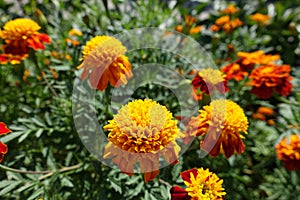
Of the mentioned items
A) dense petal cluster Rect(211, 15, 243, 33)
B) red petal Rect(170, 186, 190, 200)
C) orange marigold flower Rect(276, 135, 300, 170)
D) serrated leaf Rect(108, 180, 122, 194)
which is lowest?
red petal Rect(170, 186, 190, 200)

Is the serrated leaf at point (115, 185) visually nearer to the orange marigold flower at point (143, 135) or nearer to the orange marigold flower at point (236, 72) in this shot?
the orange marigold flower at point (143, 135)

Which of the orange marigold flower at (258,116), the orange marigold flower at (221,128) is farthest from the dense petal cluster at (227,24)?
the orange marigold flower at (221,128)

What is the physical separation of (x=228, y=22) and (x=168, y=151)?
→ 1.15 metres

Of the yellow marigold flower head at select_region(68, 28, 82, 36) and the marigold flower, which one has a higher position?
the yellow marigold flower head at select_region(68, 28, 82, 36)

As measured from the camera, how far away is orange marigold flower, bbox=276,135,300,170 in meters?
1.36

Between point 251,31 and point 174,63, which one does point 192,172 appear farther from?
point 251,31

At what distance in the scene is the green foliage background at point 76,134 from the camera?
1192 millimetres

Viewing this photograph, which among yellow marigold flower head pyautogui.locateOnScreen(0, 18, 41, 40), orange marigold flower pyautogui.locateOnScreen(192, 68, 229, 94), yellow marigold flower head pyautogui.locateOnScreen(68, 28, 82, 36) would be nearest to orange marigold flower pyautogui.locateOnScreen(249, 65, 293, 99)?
orange marigold flower pyautogui.locateOnScreen(192, 68, 229, 94)

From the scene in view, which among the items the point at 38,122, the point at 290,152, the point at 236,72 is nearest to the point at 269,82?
the point at 236,72

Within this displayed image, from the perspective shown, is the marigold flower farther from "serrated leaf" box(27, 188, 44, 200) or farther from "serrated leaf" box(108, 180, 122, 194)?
"serrated leaf" box(27, 188, 44, 200)

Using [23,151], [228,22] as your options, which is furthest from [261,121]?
[23,151]

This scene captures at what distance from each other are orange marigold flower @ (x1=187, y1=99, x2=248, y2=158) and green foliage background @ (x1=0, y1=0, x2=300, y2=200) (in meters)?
0.23

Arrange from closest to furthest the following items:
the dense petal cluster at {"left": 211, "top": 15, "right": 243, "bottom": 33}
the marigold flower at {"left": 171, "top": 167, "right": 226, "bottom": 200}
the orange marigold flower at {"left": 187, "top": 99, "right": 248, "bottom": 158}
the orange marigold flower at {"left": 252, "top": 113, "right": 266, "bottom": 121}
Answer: the marigold flower at {"left": 171, "top": 167, "right": 226, "bottom": 200}, the orange marigold flower at {"left": 187, "top": 99, "right": 248, "bottom": 158}, the orange marigold flower at {"left": 252, "top": 113, "right": 266, "bottom": 121}, the dense petal cluster at {"left": 211, "top": 15, "right": 243, "bottom": 33}

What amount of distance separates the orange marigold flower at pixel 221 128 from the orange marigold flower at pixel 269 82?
0.35 meters
